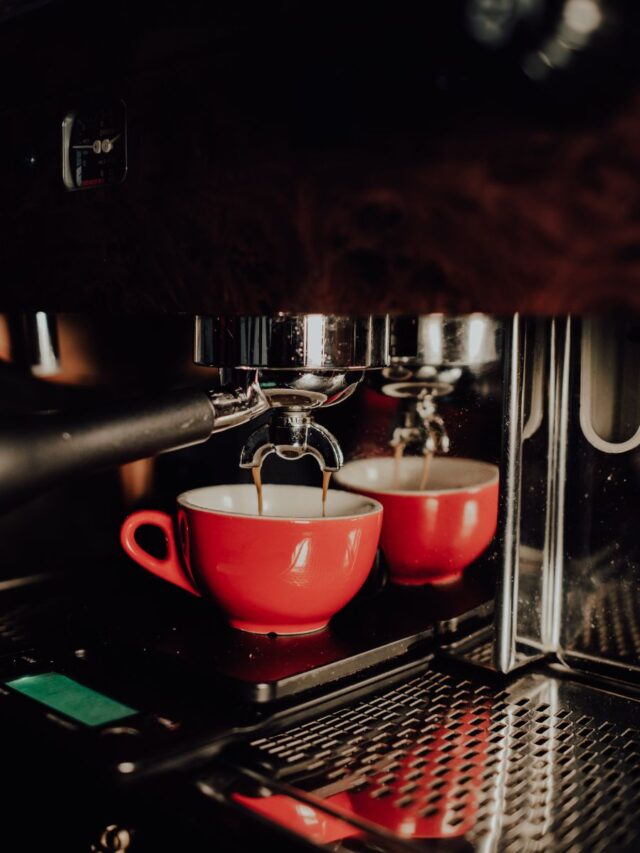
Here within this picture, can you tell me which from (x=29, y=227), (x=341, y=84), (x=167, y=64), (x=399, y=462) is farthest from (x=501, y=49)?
(x=399, y=462)

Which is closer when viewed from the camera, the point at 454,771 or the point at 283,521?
the point at 454,771

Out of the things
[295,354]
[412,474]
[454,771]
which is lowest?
[454,771]

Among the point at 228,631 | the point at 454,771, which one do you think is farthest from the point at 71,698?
the point at 454,771

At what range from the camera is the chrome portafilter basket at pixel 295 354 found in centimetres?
52

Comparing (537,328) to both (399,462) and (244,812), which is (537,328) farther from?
(244,812)

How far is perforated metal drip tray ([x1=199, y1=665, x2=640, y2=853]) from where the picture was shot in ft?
1.38

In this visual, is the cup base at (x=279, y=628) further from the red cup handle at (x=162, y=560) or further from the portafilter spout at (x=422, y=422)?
the portafilter spout at (x=422, y=422)

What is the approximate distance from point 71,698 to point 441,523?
31cm

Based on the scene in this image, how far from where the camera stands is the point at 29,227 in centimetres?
57

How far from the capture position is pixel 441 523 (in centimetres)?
72

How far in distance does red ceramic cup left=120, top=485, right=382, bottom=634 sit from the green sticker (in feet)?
0.36

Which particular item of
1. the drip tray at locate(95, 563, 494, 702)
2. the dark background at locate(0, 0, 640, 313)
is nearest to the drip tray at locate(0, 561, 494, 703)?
the drip tray at locate(95, 563, 494, 702)

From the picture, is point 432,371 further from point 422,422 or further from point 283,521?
point 283,521

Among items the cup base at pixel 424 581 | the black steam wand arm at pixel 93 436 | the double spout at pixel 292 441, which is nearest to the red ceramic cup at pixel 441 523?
the cup base at pixel 424 581
